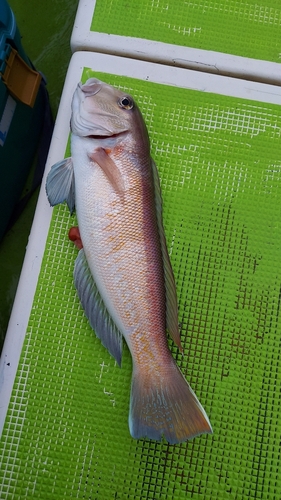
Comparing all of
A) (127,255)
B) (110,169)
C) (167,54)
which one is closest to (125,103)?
(110,169)

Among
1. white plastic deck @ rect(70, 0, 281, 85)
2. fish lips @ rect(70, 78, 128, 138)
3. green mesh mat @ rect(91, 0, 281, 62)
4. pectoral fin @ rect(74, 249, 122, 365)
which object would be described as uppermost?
green mesh mat @ rect(91, 0, 281, 62)

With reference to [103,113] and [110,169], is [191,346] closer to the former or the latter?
[110,169]

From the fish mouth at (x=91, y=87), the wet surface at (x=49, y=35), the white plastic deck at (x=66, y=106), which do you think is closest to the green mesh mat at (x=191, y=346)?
the white plastic deck at (x=66, y=106)

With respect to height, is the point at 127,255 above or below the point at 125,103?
below

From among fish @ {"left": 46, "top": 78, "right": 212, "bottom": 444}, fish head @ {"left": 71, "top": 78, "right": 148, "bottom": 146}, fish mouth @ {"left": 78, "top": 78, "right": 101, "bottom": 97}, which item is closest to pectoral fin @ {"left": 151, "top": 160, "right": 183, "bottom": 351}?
fish @ {"left": 46, "top": 78, "right": 212, "bottom": 444}

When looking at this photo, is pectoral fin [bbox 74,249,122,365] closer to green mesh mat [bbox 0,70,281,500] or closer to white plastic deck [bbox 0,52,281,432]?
green mesh mat [bbox 0,70,281,500]

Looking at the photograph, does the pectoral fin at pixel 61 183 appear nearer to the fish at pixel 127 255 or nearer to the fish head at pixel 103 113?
the fish at pixel 127 255

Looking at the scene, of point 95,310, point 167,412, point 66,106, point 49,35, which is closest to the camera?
point 167,412
